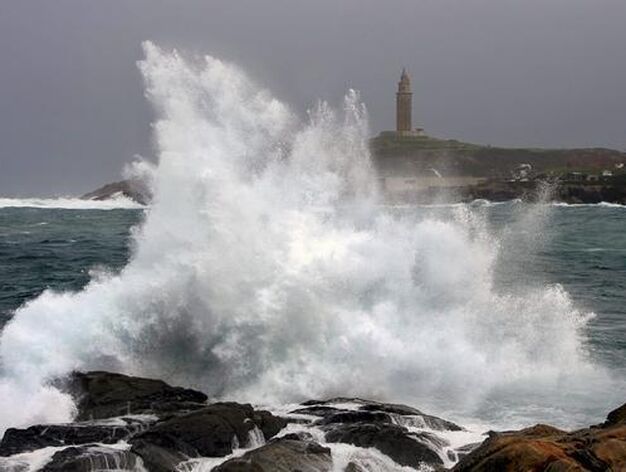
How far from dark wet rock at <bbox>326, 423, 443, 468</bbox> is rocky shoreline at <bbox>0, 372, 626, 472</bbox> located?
0.01 metres

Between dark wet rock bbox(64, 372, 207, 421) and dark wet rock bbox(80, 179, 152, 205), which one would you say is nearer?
dark wet rock bbox(64, 372, 207, 421)

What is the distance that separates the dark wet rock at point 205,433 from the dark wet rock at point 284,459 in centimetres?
67

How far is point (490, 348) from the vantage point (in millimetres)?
19125

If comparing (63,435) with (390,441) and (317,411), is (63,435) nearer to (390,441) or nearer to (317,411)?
(317,411)

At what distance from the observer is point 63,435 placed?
42.0 ft

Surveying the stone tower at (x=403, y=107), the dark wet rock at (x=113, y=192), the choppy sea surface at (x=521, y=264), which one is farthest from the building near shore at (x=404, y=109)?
the choppy sea surface at (x=521, y=264)

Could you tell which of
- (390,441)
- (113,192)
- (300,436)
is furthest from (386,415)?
(113,192)

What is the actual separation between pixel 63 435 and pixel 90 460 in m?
1.41

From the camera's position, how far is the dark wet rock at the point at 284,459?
11.2 metres

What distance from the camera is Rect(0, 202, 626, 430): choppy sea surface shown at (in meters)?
23.1

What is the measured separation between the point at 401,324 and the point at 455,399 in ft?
8.39

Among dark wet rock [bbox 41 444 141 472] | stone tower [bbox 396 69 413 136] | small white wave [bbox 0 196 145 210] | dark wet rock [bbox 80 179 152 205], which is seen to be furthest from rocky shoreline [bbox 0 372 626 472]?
stone tower [bbox 396 69 413 136]

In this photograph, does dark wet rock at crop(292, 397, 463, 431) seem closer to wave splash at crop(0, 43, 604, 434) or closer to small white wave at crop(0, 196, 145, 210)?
wave splash at crop(0, 43, 604, 434)

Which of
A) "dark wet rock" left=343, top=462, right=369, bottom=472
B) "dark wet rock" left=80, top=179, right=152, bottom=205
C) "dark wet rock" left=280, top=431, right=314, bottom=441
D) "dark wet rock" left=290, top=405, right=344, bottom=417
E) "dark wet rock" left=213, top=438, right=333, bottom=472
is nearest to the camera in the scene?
"dark wet rock" left=213, top=438, right=333, bottom=472
